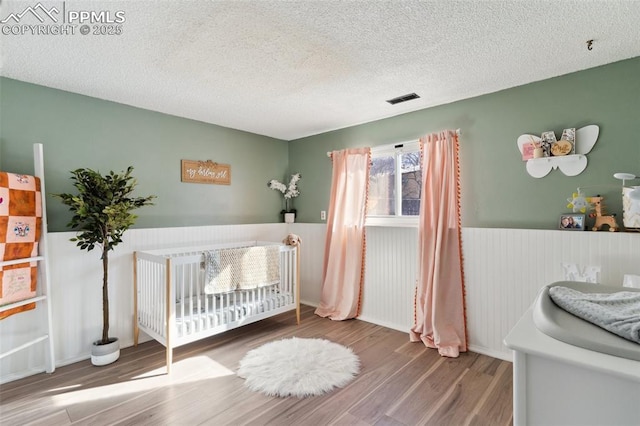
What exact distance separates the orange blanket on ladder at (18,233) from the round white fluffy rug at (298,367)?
1.64m

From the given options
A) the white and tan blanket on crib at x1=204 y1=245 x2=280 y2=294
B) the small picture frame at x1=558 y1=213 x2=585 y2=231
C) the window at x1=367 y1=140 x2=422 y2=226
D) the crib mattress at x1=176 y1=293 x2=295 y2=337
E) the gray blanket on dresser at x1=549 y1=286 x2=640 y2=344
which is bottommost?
the crib mattress at x1=176 y1=293 x2=295 y2=337

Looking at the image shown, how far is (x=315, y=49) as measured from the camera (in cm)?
185

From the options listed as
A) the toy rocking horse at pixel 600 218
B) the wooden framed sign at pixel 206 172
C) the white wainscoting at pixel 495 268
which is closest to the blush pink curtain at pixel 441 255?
the white wainscoting at pixel 495 268

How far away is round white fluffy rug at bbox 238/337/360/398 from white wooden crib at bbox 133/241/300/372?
1.32 feet

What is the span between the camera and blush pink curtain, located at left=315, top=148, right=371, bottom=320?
3312 millimetres

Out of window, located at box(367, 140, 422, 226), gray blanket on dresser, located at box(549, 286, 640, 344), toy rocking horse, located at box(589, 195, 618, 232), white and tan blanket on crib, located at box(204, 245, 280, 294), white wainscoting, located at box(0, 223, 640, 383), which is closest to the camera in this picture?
gray blanket on dresser, located at box(549, 286, 640, 344)

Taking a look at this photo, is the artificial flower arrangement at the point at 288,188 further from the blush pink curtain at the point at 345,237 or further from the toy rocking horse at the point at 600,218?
the toy rocking horse at the point at 600,218

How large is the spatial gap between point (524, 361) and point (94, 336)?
10.1ft

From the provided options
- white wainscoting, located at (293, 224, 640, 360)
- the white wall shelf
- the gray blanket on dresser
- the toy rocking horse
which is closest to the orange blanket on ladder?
white wainscoting, located at (293, 224, 640, 360)

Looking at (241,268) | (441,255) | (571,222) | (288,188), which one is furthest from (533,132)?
(288,188)

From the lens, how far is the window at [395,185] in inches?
121

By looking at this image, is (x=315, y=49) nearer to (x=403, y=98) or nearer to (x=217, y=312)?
(x=403, y=98)

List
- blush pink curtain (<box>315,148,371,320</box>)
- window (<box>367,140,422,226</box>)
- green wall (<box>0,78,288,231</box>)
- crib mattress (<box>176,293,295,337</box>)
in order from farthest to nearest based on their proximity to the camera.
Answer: blush pink curtain (<box>315,148,371,320</box>)
window (<box>367,140,422,226</box>)
crib mattress (<box>176,293,295,337</box>)
green wall (<box>0,78,288,231</box>)

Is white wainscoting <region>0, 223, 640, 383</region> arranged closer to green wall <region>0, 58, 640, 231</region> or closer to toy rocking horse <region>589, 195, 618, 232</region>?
toy rocking horse <region>589, 195, 618, 232</region>
